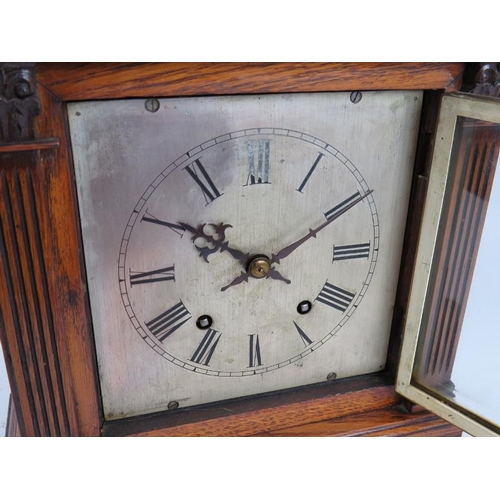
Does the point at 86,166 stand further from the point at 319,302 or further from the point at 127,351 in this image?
the point at 319,302

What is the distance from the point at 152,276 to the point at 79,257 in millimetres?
128

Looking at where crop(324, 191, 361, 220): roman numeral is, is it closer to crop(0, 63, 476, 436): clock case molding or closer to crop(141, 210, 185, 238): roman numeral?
crop(0, 63, 476, 436): clock case molding

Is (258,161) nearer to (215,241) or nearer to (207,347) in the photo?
(215,241)

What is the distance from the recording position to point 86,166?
3.39ft

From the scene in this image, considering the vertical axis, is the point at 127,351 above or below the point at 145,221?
below

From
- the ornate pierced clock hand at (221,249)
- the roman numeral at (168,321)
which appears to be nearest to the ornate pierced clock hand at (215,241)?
the ornate pierced clock hand at (221,249)

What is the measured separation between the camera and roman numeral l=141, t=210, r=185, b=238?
1.10 metres

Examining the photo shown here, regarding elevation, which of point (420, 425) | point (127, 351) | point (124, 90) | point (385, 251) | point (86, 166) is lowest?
point (420, 425)

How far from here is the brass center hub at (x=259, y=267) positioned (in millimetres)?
1176

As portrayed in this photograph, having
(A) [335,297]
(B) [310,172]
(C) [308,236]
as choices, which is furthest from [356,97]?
(A) [335,297]

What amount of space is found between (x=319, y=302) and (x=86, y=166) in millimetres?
490

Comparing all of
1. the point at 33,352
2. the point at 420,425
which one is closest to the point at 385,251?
the point at 420,425

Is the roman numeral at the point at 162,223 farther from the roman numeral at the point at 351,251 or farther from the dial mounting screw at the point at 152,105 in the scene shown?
the roman numeral at the point at 351,251

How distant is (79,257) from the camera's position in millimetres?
1077
